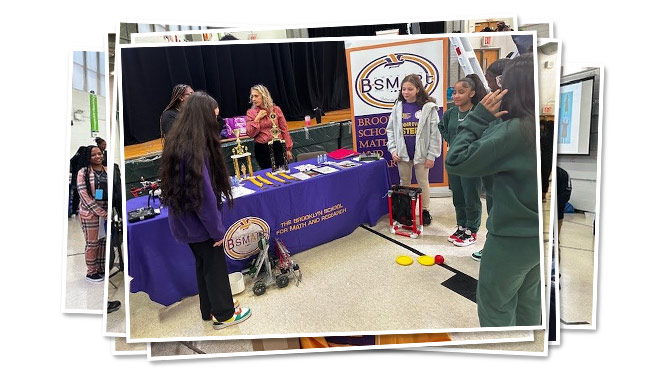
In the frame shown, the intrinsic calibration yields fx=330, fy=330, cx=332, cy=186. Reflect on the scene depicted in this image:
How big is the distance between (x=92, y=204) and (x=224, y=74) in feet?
2.60

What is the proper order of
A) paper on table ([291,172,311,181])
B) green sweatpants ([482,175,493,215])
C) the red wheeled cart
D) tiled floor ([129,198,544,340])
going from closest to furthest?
green sweatpants ([482,175,493,215]), tiled floor ([129,198,544,340]), the red wheeled cart, paper on table ([291,172,311,181])

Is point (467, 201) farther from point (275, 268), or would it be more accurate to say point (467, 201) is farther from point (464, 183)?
point (275, 268)

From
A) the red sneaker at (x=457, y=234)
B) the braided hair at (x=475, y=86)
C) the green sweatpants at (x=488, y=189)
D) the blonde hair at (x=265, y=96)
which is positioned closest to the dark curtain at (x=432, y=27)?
the braided hair at (x=475, y=86)

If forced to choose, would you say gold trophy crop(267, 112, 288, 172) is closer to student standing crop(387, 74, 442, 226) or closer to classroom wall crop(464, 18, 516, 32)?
student standing crop(387, 74, 442, 226)

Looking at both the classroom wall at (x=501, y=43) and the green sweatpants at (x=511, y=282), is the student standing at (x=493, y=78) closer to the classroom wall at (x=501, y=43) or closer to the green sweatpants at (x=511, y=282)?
the classroom wall at (x=501, y=43)

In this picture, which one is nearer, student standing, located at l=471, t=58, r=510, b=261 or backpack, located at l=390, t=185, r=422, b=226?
student standing, located at l=471, t=58, r=510, b=261

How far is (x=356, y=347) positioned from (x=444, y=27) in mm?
1410

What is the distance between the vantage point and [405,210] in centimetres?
207

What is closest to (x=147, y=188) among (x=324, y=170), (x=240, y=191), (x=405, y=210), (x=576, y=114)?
(x=240, y=191)

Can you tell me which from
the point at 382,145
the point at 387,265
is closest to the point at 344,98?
the point at 382,145

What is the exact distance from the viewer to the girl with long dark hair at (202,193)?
54.1 inches

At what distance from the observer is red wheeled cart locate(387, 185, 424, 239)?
1989 millimetres

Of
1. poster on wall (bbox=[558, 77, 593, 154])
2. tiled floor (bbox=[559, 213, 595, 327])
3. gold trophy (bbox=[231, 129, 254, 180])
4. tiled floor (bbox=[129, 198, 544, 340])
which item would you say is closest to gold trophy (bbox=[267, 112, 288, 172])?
gold trophy (bbox=[231, 129, 254, 180])

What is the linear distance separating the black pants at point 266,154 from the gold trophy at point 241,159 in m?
0.06
